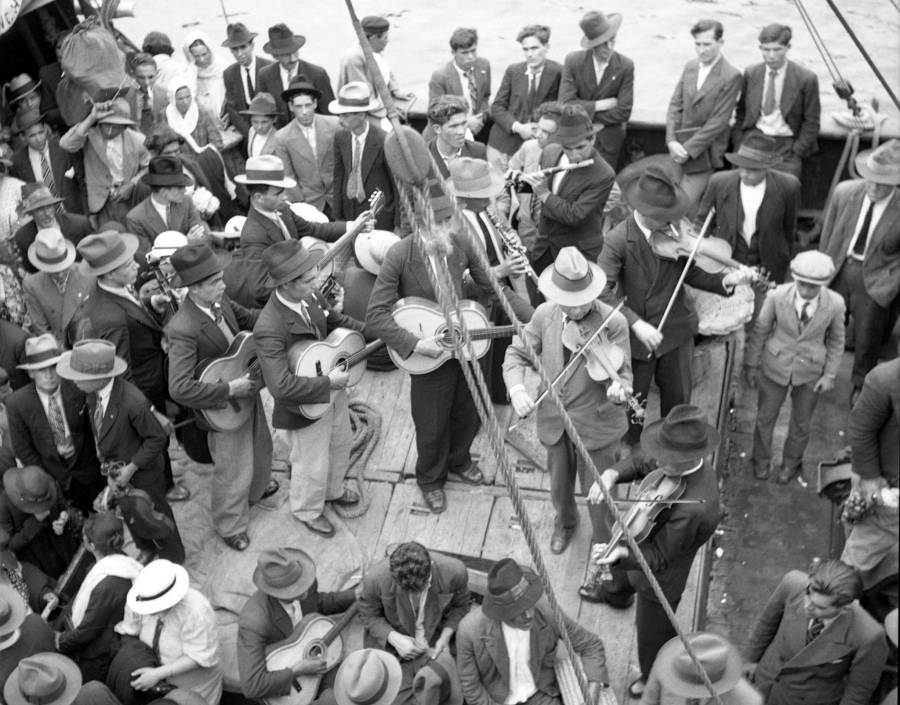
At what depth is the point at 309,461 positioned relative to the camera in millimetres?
7516

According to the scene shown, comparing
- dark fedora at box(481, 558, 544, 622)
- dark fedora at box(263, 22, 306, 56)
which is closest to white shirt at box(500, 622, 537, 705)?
dark fedora at box(481, 558, 544, 622)

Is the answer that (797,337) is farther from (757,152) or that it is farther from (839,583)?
(839,583)

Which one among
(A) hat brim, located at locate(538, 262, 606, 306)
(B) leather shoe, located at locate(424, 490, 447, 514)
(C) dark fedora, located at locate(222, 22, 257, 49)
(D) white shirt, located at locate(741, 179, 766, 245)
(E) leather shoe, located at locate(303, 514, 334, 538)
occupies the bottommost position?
(B) leather shoe, located at locate(424, 490, 447, 514)

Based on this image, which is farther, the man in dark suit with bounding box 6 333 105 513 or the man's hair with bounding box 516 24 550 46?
the man's hair with bounding box 516 24 550 46

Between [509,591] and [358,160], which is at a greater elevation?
[358,160]

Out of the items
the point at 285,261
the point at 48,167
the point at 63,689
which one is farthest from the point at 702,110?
the point at 63,689

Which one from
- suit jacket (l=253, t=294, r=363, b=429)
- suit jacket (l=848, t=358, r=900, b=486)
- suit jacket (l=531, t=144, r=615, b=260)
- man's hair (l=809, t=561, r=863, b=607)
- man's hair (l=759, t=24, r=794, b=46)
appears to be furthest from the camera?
man's hair (l=759, t=24, r=794, b=46)

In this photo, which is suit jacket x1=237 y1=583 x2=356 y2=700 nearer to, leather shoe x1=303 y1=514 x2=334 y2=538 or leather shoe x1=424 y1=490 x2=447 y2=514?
leather shoe x1=303 y1=514 x2=334 y2=538

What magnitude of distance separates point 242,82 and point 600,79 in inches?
118

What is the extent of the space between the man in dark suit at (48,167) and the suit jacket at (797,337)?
540cm

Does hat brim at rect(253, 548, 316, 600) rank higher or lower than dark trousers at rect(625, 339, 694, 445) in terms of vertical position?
higher

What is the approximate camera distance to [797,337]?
768cm

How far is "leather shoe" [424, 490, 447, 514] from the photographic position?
777 cm

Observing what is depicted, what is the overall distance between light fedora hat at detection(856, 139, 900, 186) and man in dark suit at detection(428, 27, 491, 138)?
3.60 metres
